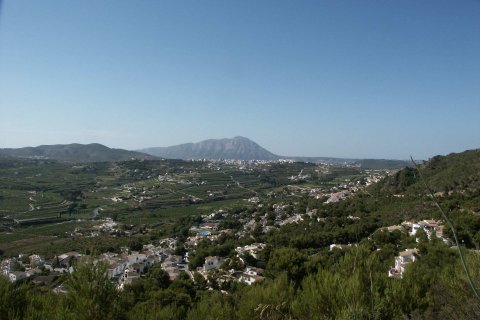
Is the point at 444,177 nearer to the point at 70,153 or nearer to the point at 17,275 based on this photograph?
the point at 17,275

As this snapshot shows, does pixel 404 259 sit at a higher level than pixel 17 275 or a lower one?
higher

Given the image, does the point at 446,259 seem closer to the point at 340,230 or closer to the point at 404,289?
the point at 404,289

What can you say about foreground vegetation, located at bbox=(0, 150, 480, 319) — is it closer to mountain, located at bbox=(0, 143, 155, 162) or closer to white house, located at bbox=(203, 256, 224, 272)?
white house, located at bbox=(203, 256, 224, 272)

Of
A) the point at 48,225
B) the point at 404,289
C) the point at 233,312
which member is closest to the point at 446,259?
the point at 404,289

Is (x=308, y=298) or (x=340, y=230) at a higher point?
(x=308, y=298)

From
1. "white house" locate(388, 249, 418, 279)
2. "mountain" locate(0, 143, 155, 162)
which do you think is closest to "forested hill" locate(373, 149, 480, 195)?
"white house" locate(388, 249, 418, 279)

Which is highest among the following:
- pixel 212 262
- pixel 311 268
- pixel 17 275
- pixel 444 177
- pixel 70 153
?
pixel 444 177

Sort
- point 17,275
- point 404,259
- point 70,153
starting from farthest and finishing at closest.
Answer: point 70,153, point 17,275, point 404,259

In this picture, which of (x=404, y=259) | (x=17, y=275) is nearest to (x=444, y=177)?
(x=404, y=259)

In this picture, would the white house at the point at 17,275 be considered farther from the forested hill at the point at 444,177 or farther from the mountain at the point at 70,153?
the mountain at the point at 70,153

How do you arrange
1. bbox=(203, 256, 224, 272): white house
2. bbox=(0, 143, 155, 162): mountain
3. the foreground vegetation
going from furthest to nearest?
bbox=(0, 143, 155, 162): mountain, bbox=(203, 256, 224, 272): white house, the foreground vegetation

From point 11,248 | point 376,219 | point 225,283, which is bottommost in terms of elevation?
point 11,248
